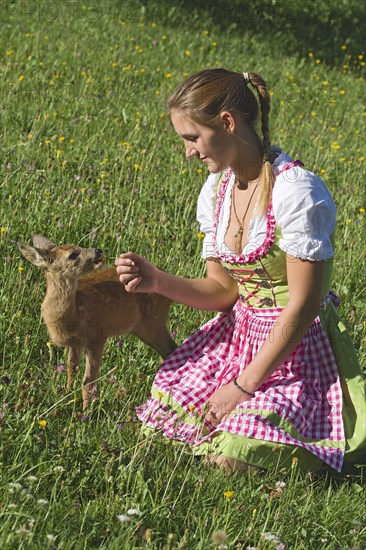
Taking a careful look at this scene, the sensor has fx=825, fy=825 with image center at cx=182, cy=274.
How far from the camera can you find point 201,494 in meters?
3.21

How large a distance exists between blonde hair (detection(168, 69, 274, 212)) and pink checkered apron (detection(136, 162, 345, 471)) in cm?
67

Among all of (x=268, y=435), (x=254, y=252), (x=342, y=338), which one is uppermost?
(x=254, y=252)

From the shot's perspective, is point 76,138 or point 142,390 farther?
point 76,138

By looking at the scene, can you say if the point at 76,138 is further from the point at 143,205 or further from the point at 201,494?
the point at 201,494

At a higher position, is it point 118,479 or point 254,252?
point 254,252

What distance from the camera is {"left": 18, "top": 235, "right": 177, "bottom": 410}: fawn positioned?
13.1ft

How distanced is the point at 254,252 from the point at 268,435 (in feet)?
2.70

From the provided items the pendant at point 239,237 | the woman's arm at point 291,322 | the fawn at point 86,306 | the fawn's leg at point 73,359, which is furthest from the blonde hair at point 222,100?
the fawn's leg at point 73,359

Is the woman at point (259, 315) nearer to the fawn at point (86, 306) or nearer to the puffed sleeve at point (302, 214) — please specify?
the puffed sleeve at point (302, 214)

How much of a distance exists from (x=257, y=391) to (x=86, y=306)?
96 cm

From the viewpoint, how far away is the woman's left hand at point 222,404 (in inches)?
145

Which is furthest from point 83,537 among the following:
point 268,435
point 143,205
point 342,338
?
point 143,205

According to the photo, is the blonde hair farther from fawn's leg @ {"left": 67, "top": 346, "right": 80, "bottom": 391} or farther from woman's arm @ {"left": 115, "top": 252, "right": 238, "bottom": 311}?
fawn's leg @ {"left": 67, "top": 346, "right": 80, "bottom": 391}

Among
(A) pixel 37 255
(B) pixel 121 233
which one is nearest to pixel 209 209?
(A) pixel 37 255
